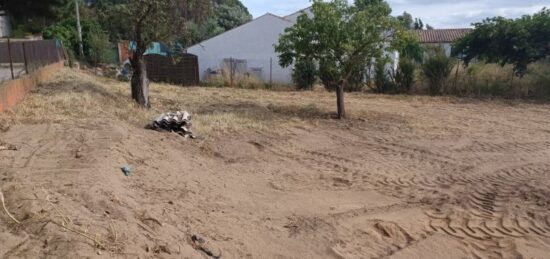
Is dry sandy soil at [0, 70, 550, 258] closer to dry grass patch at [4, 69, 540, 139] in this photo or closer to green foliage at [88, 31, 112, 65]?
dry grass patch at [4, 69, 540, 139]

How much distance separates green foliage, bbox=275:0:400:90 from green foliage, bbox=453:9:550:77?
7902mm

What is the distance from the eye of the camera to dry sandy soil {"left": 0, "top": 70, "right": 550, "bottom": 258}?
A: 181 inches

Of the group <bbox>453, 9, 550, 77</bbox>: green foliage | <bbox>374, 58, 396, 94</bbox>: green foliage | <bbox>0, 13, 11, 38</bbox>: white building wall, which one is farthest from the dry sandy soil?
<bbox>0, 13, 11, 38</bbox>: white building wall

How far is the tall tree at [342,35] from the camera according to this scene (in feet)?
42.4

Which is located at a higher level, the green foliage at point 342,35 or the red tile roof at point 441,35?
the red tile roof at point 441,35

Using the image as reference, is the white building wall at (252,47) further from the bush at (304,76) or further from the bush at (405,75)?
the bush at (405,75)

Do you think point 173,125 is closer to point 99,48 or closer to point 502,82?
point 502,82

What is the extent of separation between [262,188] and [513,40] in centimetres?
1544

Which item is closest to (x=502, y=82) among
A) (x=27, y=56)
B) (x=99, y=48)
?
(x=27, y=56)

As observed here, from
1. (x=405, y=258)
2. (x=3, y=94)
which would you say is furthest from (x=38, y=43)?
(x=405, y=258)

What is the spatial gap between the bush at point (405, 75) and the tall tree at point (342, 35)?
22.7ft

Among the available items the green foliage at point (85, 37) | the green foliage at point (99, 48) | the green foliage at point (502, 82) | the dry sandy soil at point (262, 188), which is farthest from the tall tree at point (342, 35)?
the green foliage at point (99, 48)

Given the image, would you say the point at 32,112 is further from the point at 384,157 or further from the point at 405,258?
the point at 405,258

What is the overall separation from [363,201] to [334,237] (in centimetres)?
145
